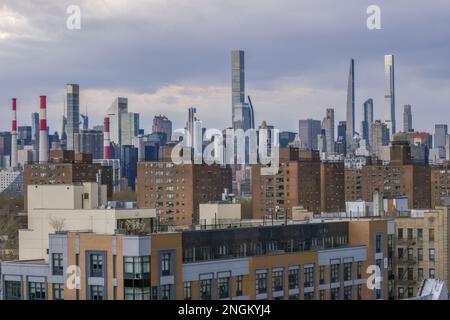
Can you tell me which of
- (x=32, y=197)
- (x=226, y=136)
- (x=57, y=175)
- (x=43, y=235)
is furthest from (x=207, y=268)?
(x=226, y=136)

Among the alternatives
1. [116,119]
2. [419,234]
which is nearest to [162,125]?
[116,119]

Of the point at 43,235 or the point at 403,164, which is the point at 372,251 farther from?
the point at 403,164

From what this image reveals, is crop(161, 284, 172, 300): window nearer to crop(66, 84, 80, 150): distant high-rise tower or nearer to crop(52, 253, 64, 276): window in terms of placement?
crop(52, 253, 64, 276): window

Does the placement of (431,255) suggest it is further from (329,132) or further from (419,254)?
(329,132)

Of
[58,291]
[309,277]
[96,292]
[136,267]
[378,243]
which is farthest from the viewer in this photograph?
[378,243]

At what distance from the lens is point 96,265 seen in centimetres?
2328

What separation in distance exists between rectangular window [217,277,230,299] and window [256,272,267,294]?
3.25 ft

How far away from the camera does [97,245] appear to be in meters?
23.2

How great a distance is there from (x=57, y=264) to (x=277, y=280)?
5.73 m

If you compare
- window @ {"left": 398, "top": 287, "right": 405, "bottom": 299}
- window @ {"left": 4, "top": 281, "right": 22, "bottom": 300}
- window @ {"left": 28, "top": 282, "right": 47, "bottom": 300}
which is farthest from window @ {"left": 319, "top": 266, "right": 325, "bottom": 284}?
window @ {"left": 4, "top": 281, "right": 22, "bottom": 300}

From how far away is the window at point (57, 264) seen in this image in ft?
78.2

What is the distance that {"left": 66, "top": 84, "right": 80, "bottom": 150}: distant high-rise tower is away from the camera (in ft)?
582

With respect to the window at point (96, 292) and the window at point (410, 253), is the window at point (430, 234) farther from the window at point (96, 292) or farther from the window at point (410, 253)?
the window at point (96, 292)
